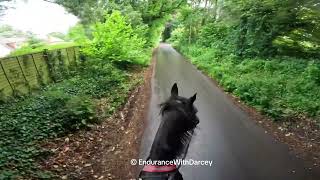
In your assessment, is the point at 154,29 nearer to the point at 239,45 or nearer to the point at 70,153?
the point at 239,45

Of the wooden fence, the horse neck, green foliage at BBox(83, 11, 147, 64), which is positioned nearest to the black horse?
the horse neck

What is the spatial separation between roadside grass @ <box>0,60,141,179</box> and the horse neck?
3.05 metres

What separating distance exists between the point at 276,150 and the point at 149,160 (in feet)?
16.5

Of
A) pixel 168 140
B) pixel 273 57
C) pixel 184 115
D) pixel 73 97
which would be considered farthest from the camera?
pixel 273 57

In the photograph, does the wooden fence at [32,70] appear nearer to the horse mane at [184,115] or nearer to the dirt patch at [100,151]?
the dirt patch at [100,151]

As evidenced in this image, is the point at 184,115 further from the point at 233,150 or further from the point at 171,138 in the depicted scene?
the point at 233,150

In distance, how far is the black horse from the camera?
2.91 meters

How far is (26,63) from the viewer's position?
10.1m

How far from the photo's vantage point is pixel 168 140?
297cm

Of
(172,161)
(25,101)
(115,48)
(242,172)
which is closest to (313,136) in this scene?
(242,172)

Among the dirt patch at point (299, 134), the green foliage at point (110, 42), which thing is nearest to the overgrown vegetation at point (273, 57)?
the dirt patch at point (299, 134)

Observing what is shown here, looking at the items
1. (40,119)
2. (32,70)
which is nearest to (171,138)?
(40,119)

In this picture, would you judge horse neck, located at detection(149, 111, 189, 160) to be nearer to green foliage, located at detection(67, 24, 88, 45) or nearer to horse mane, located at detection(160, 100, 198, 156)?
horse mane, located at detection(160, 100, 198, 156)

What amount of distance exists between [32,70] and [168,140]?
29.4ft
